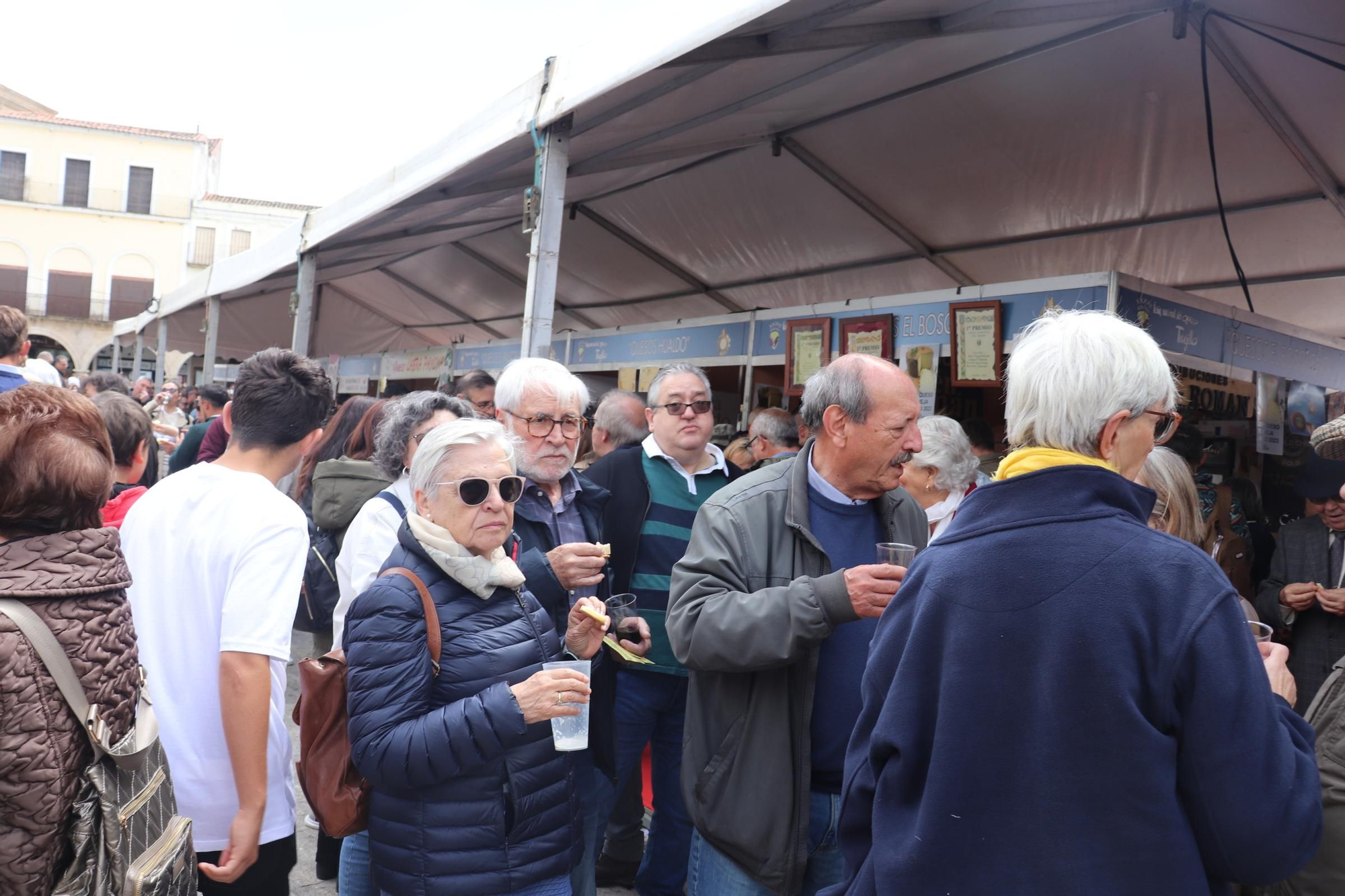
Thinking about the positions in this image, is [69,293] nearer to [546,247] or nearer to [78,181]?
[78,181]

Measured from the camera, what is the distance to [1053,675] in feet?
4.39

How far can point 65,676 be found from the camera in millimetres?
1440

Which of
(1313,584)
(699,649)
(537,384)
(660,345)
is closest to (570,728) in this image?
(699,649)

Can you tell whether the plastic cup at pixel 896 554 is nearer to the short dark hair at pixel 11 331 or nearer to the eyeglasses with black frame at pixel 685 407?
the eyeglasses with black frame at pixel 685 407

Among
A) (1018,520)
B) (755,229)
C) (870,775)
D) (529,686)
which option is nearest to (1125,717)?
(1018,520)

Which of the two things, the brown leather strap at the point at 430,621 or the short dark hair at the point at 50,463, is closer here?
the short dark hair at the point at 50,463

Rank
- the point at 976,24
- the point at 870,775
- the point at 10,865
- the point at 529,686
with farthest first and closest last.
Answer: the point at 976,24
the point at 529,686
the point at 870,775
the point at 10,865

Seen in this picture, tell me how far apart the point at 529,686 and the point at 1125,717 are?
3.68ft

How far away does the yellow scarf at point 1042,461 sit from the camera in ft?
4.67

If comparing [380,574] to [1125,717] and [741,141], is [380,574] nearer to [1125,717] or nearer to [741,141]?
[1125,717]

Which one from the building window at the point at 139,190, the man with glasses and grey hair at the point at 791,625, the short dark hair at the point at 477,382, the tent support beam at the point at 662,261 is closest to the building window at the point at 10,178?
the building window at the point at 139,190

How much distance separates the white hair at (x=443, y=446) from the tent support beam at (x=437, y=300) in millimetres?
9105

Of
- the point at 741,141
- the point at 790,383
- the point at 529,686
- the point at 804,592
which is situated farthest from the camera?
the point at 741,141

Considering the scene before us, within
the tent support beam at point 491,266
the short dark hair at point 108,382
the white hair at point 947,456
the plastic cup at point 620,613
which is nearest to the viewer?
the plastic cup at point 620,613
